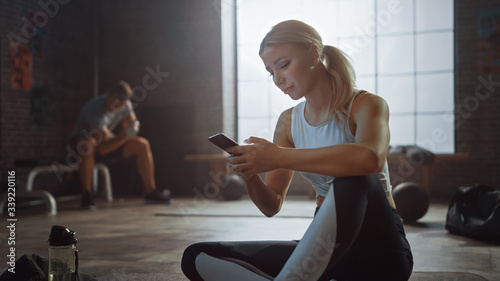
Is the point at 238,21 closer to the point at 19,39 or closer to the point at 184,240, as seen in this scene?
the point at 19,39

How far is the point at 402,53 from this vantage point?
612cm

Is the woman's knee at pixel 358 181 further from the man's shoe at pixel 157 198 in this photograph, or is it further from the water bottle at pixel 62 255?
the man's shoe at pixel 157 198

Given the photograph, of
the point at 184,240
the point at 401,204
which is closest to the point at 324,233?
the point at 184,240

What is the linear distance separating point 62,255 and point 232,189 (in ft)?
14.6

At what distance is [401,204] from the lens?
3738mm

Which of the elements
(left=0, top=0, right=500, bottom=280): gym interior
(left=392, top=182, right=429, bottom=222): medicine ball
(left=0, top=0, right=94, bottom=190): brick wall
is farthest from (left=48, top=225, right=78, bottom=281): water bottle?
(left=0, top=0, right=94, bottom=190): brick wall

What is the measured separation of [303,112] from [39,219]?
353 cm

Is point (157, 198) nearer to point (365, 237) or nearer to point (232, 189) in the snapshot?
point (232, 189)

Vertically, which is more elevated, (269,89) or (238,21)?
(238,21)

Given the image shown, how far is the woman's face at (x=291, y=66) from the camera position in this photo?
1416 mm

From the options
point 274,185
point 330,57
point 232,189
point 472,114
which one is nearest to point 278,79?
point 330,57

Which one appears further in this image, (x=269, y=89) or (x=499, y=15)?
(x=269, y=89)

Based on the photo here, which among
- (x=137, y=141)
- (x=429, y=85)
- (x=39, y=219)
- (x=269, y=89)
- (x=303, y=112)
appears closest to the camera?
(x=303, y=112)

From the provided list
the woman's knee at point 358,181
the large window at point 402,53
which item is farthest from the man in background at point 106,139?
the woman's knee at point 358,181
